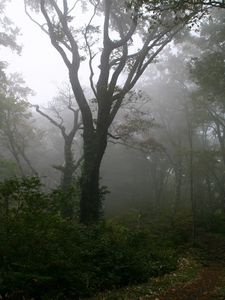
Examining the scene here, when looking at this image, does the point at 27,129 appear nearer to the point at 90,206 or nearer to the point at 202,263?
the point at 90,206

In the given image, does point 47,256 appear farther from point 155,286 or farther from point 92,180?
point 92,180

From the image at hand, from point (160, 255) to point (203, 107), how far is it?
59.3 feet

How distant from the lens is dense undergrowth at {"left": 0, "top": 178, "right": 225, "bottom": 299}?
6.89 meters

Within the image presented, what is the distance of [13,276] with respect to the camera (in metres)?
6.46

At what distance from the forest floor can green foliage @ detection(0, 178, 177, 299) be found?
0.54m

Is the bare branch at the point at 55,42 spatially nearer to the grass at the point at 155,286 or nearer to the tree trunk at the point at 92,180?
the tree trunk at the point at 92,180

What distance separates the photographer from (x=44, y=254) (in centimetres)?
736

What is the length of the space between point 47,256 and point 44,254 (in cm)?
8

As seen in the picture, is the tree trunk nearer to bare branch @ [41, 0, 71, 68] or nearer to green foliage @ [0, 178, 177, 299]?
bare branch @ [41, 0, 71, 68]

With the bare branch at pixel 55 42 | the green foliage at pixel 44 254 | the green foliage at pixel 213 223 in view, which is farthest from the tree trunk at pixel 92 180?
the green foliage at pixel 213 223

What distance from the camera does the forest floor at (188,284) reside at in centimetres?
778

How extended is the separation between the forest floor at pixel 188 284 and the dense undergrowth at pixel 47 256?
1.65 feet

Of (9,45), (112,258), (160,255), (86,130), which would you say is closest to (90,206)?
(86,130)

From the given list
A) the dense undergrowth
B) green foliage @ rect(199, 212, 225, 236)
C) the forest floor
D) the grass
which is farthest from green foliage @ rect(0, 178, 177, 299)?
green foliage @ rect(199, 212, 225, 236)
